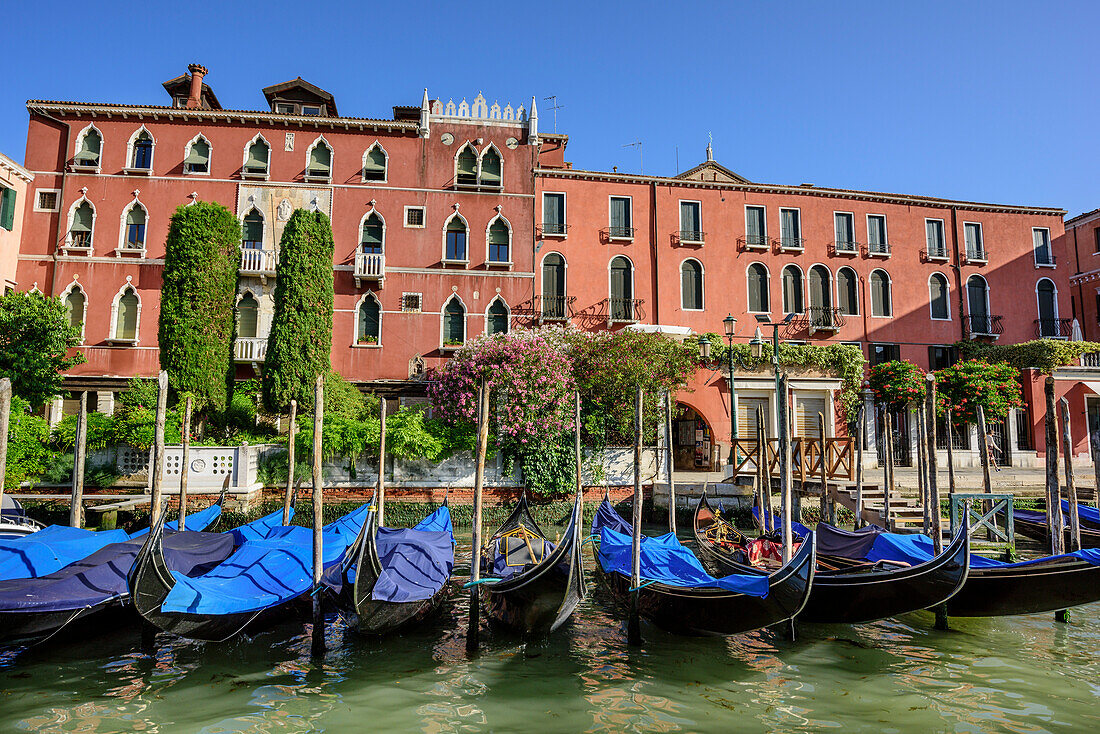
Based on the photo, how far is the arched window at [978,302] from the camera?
1914 centimetres

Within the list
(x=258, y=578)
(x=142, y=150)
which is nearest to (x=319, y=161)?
(x=142, y=150)

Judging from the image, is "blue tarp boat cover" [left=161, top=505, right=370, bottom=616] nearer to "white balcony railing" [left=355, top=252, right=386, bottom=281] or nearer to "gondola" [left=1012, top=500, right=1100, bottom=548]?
"white balcony railing" [left=355, top=252, right=386, bottom=281]

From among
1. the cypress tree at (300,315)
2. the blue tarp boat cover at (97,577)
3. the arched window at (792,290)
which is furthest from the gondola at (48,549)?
the arched window at (792,290)

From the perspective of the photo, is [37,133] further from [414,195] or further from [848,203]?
[848,203]

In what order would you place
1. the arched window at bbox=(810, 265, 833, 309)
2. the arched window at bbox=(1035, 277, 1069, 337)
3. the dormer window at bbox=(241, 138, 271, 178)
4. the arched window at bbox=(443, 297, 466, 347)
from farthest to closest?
the arched window at bbox=(1035, 277, 1069, 337) < the arched window at bbox=(810, 265, 833, 309) < the arched window at bbox=(443, 297, 466, 347) < the dormer window at bbox=(241, 138, 271, 178)

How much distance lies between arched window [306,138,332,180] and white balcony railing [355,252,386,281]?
2571 millimetres

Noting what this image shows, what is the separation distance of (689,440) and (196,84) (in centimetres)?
1699

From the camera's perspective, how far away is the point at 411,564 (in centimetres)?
764

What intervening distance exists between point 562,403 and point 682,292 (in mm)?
6278

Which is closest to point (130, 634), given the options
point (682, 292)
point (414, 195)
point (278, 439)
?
point (278, 439)

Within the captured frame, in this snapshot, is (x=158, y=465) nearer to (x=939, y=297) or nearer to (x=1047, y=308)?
(x=939, y=297)

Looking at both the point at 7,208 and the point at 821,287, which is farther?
the point at 821,287

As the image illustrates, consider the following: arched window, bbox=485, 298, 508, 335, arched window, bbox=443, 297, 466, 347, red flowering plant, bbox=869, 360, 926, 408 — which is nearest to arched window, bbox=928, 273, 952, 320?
red flowering plant, bbox=869, 360, 926, 408

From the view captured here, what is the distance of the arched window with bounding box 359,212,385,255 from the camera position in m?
17.2
